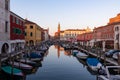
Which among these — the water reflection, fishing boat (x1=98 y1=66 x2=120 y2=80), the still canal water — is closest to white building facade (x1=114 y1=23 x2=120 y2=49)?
the water reflection

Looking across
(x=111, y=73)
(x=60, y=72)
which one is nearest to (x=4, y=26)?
(x=60, y=72)

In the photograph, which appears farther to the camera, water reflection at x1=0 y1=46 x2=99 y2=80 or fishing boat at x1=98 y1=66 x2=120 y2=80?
water reflection at x1=0 y1=46 x2=99 y2=80

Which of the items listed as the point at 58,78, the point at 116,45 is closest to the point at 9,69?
the point at 58,78

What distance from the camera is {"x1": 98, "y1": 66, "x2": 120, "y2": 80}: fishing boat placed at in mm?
17528

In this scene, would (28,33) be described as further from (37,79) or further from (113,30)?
(37,79)

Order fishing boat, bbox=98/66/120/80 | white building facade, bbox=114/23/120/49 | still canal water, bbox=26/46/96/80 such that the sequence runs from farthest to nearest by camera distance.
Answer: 1. white building facade, bbox=114/23/120/49
2. still canal water, bbox=26/46/96/80
3. fishing boat, bbox=98/66/120/80

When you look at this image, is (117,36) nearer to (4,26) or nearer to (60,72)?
(60,72)

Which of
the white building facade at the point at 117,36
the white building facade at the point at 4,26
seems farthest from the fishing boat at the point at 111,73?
the white building facade at the point at 117,36

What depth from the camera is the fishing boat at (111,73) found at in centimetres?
1753

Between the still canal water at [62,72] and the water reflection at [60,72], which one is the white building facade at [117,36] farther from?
the still canal water at [62,72]

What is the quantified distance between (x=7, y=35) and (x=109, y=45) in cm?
3207

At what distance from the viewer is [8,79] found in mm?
26062

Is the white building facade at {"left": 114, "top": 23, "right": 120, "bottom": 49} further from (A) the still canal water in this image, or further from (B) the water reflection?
(A) the still canal water

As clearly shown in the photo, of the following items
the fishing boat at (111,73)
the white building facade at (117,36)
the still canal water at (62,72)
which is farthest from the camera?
the white building facade at (117,36)
